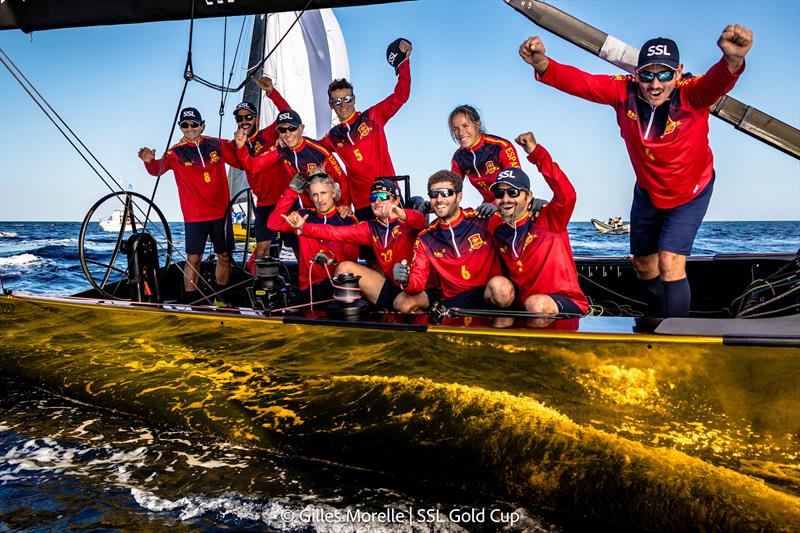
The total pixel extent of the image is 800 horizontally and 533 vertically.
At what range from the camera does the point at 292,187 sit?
381 centimetres

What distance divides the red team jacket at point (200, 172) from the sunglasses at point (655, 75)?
9.78 ft

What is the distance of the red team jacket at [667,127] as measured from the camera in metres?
2.80

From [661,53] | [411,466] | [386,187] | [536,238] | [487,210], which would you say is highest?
[661,53]

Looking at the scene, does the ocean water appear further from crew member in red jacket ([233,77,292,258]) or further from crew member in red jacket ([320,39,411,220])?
crew member in red jacket ([320,39,411,220])

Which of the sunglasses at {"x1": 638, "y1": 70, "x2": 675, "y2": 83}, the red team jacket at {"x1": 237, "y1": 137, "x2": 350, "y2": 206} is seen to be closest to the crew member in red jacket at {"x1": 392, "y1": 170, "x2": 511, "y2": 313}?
the sunglasses at {"x1": 638, "y1": 70, "x2": 675, "y2": 83}

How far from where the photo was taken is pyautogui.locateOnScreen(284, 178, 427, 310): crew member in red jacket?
A: 3.48 m

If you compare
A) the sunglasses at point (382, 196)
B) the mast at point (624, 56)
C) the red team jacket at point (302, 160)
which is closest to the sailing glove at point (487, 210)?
the sunglasses at point (382, 196)

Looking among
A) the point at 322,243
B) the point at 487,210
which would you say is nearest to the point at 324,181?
the point at 322,243

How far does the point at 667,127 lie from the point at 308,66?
18.6 feet

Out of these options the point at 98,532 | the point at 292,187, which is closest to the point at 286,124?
the point at 292,187

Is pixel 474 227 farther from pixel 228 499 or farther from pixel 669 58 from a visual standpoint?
pixel 228 499

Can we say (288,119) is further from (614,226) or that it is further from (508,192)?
(614,226)

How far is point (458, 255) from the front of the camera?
3.19m

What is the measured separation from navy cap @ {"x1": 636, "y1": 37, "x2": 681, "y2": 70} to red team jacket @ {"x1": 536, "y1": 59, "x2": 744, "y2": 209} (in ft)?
0.49
